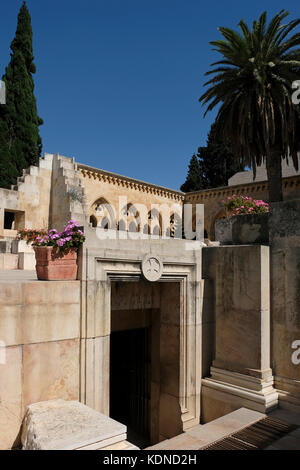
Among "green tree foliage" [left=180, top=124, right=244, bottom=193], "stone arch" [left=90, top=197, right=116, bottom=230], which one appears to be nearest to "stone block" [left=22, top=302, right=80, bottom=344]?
"stone arch" [left=90, top=197, right=116, bottom=230]

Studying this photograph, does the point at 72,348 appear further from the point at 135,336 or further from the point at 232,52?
the point at 232,52

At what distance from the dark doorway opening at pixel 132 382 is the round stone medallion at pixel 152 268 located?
2.64 metres

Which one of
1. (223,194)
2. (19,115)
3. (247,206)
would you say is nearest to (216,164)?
(223,194)

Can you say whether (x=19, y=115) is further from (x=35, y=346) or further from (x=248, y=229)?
(x=35, y=346)

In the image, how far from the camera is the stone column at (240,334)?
654 cm

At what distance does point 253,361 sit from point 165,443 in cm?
245

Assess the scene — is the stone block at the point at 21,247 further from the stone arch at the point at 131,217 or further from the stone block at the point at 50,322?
the stone arch at the point at 131,217

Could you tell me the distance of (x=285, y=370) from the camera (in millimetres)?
6527

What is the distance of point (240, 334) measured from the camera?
23.0 feet

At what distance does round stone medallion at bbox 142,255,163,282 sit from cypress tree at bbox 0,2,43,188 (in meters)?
19.0

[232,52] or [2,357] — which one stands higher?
[232,52]
